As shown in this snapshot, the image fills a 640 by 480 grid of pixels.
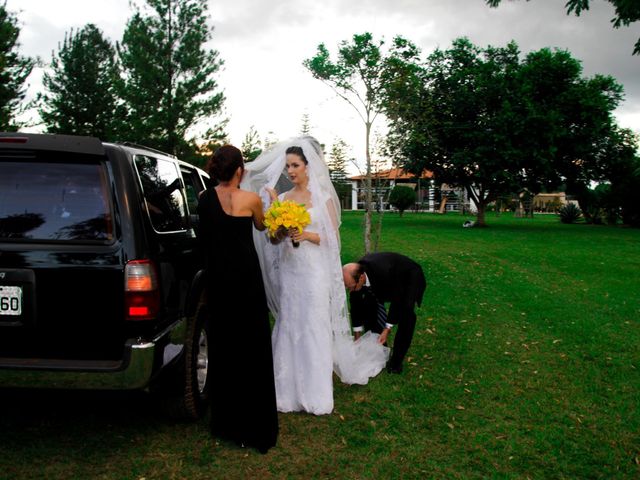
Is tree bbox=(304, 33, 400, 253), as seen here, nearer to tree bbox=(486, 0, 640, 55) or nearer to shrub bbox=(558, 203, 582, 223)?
tree bbox=(486, 0, 640, 55)

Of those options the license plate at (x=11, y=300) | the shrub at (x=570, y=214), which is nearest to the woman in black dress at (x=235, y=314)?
the license plate at (x=11, y=300)

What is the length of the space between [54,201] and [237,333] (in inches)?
60.4

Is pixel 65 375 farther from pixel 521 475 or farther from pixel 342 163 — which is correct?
pixel 342 163

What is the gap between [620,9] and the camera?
6000 mm

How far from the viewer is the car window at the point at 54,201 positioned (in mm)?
3453

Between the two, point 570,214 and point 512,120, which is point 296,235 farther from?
point 570,214

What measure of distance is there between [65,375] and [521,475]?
299 centimetres

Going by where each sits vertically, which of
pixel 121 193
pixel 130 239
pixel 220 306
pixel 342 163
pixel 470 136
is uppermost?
pixel 470 136

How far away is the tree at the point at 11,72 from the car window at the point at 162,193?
1043 inches

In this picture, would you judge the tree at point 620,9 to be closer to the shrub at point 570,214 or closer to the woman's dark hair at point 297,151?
the woman's dark hair at point 297,151

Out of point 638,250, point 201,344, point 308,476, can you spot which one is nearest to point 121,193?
point 201,344

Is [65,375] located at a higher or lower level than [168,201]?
lower

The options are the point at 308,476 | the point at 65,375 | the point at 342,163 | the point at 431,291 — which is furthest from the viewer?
the point at 342,163

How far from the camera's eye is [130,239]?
3428 millimetres
